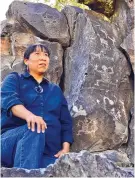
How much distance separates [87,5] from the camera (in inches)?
244

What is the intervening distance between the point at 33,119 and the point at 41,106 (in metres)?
0.46

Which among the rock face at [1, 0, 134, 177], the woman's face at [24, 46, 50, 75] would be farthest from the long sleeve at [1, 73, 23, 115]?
the rock face at [1, 0, 134, 177]

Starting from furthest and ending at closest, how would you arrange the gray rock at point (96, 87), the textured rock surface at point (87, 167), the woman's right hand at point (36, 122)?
the gray rock at point (96, 87), the woman's right hand at point (36, 122), the textured rock surface at point (87, 167)

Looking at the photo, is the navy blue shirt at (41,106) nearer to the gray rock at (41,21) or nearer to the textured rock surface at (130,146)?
the textured rock surface at (130,146)

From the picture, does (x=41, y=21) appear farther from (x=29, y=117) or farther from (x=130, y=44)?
(x=29, y=117)

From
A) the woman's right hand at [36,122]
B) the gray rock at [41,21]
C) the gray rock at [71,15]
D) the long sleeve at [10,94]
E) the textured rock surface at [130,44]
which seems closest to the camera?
the woman's right hand at [36,122]

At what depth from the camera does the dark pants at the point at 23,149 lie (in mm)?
3490

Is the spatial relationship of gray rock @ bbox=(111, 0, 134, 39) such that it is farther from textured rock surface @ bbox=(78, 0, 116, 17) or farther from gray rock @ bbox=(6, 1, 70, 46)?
gray rock @ bbox=(6, 1, 70, 46)

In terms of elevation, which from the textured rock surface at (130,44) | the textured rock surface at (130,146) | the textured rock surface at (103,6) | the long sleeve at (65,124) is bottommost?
the textured rock surface at (130,146)

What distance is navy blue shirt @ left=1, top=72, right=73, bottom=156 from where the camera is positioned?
3990 millimetres

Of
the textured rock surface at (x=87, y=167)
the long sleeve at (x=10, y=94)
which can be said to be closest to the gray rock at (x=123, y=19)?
the long sleeve at (x=10, y=94)

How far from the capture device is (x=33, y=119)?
3666 mm

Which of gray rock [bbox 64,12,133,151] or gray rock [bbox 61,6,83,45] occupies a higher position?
gray rock [bbox 61,6,83,45]

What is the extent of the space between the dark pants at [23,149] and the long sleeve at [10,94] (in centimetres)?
22
